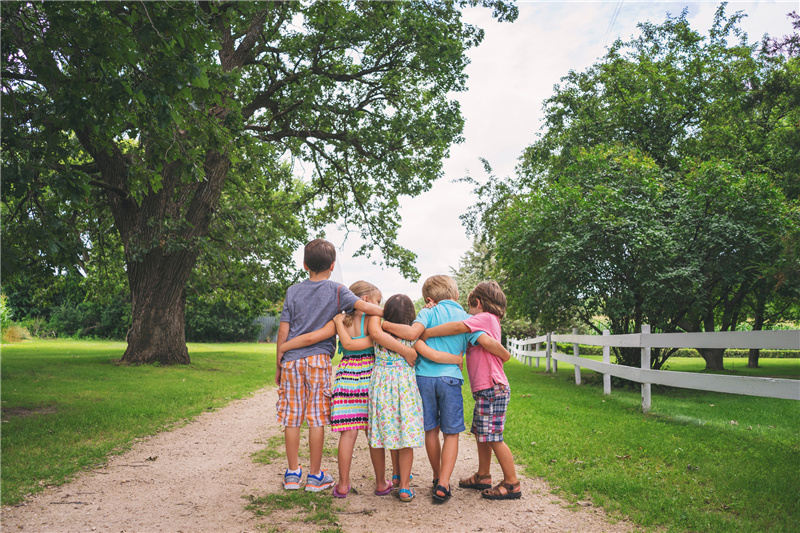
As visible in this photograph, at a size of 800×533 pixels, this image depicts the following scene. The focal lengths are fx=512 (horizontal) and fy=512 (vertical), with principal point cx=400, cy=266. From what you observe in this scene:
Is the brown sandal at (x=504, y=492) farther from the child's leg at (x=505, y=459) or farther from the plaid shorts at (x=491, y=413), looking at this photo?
the plaid shorts at (x=491, y=413)

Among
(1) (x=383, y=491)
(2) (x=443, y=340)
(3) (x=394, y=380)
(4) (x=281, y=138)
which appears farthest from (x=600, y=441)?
(4) (x=281, y=138)

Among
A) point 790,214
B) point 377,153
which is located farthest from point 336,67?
point 790,214

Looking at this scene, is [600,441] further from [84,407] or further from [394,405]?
[84,407]

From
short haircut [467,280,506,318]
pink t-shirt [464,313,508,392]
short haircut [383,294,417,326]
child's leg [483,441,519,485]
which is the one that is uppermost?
short haircut [467,280,506,318]

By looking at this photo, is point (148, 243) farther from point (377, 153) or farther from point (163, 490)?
point (163, 490)

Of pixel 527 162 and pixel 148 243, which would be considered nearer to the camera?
pixel 148 243

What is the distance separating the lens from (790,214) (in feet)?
33.0

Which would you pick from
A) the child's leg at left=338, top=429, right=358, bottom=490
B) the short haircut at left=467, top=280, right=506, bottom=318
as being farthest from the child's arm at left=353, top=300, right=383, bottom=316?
the child's leg at left=338, top=429, right=358, bottom=490

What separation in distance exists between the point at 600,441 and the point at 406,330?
3027 millimetres

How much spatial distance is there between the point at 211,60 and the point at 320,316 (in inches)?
191

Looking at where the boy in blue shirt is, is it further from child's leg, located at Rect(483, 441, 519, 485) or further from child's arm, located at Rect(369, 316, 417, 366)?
child's leg, located at Rect(483, 441, 519, 485)

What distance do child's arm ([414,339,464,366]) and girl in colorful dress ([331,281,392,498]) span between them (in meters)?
0.39

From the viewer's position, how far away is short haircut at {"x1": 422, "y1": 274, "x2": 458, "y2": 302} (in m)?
4.25

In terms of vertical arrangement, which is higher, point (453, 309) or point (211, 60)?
point (211, 60)
